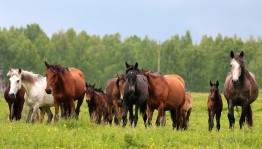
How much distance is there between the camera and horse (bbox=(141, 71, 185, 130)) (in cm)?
1783

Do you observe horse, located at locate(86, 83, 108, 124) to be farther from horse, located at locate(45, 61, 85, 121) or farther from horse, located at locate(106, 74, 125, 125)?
horse, located at locate(45, 61, 85, 121)

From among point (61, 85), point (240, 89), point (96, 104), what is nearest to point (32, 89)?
point (61, 85)

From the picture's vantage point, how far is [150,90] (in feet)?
58.9

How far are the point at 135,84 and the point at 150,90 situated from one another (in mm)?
1414

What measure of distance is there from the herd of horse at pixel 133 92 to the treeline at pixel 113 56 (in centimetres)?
7207

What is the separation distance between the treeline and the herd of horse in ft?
236

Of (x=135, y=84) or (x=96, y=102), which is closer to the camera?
(x=135, y=84)

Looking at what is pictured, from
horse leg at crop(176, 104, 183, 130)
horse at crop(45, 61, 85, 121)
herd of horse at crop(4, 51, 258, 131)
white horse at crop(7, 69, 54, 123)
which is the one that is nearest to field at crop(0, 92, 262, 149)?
herd of horse at crop(4, 51, 258, 131)

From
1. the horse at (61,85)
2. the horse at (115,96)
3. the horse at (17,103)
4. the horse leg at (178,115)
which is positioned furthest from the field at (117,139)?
the horse at (115,96)

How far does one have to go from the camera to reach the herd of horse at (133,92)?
54.9 feet

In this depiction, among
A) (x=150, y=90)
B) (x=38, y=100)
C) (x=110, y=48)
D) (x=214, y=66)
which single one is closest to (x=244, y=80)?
(x=150, y=90)

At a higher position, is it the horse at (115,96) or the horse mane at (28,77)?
the horse mane at (28,77)

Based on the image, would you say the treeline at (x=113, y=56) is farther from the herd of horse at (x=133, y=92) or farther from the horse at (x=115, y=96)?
the herd of horse at (x=133, y=92)

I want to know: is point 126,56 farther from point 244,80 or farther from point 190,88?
point 244,80
